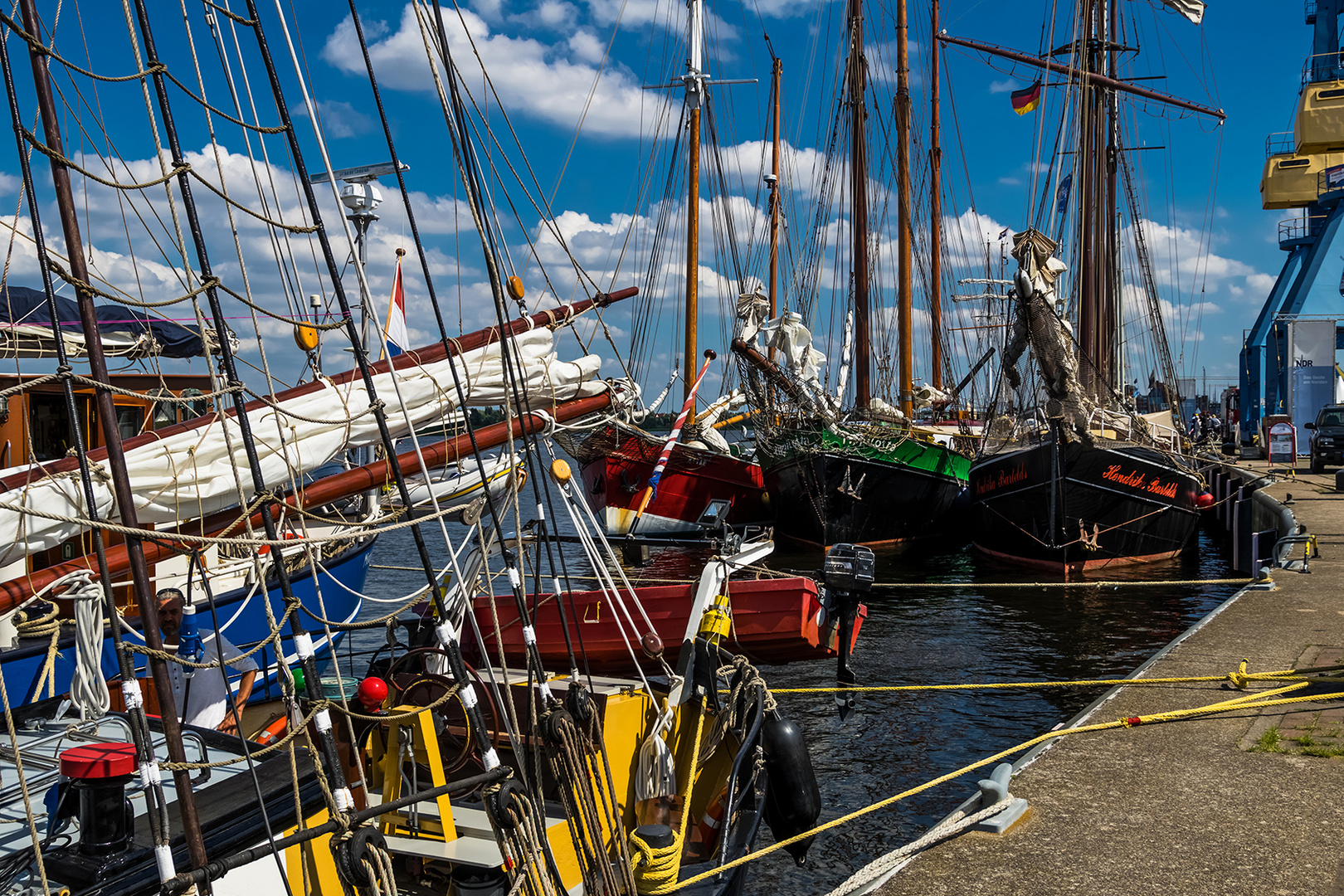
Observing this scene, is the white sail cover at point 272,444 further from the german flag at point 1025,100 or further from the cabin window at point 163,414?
the german flag at point 1025,100

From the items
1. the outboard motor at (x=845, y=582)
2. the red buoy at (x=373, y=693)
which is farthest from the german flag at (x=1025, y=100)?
the red buoy at (x=373, y=693)

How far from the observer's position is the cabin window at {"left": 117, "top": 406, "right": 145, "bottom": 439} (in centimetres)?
1098

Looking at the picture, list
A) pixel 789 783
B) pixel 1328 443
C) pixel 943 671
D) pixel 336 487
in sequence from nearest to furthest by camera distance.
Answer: pixel 336 487
pixel 789 783
pixel 943 671
pixel 1328 443

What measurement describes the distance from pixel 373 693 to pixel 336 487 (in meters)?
1.55

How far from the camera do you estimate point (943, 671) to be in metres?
12.8

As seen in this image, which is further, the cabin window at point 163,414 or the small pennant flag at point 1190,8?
the small pennant flag at point 1190,8

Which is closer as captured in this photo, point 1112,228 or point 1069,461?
point 1069,461

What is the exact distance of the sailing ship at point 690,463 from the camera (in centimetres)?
2686

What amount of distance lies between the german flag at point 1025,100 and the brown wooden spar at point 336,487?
98.8 feet

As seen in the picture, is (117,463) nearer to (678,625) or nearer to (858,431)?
(678,625)

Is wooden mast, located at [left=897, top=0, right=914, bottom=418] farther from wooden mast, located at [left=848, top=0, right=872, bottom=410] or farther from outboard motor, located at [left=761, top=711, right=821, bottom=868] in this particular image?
outboard motor, located at [left=761, top=711, right=821, bottom=868]

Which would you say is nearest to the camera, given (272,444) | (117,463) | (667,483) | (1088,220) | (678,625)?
(117,463)

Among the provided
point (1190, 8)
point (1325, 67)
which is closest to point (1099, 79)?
point (1190, 8)

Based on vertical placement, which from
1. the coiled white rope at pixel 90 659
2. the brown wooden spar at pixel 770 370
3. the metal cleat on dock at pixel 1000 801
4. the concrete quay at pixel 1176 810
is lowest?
the concrete quay at pixel 1176 810
